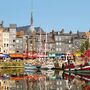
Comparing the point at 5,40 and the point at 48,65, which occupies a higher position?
the point at 5,40

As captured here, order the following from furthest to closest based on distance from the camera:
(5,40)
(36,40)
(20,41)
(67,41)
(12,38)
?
1. (67,41)
2. (36,40)
3. (20,41)
4. (12,38)
5. (5,40)

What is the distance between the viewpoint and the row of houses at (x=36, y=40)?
140m

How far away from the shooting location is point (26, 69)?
85.2 meters

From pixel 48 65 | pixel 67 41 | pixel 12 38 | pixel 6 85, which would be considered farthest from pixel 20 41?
pixel 6 85

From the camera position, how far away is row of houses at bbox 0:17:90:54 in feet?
461

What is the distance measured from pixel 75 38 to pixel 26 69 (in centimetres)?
7434

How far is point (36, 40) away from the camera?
151000 millimetres

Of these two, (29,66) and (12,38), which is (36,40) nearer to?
(12,38)

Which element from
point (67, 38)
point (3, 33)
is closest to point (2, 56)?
point (3, 33)

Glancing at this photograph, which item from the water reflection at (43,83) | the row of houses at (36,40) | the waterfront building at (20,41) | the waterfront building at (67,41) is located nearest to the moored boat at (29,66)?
the water reflection at (43,83)

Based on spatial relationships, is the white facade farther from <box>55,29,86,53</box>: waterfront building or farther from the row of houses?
<box>55,29,86,53</box>: waterfront building

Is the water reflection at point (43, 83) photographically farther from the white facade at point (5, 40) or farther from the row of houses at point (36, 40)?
the white facade at point (5, 40)

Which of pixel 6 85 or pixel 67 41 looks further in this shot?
pixel 67 41

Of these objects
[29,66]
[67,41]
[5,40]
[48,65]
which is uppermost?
[67,41]
